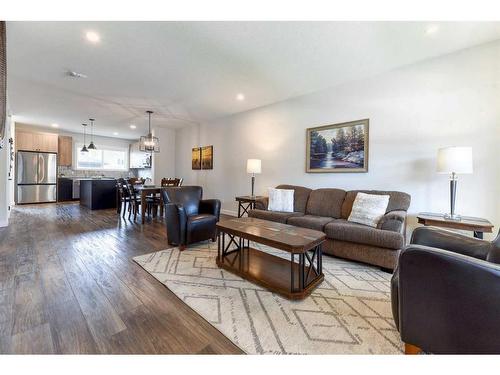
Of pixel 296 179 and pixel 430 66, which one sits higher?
pixel 430 66

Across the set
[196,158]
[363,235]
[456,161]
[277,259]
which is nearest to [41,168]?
[196,158]

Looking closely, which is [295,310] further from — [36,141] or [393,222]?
[36,141]

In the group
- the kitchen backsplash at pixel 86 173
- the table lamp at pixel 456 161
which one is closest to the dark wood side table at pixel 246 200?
the table lamp at pixel 456 161

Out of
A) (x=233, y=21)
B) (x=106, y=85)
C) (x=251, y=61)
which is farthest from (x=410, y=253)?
(x=106, y=85)

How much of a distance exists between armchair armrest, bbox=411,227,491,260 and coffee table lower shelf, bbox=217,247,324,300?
2.66ft

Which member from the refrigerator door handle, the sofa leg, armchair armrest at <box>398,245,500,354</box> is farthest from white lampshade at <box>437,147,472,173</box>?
the refrigerator door handle

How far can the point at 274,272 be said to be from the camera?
212cm

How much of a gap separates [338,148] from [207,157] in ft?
12.1

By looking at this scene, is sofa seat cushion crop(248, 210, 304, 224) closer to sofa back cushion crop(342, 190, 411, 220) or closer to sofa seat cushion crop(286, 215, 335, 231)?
sofa seat cushion crop(286, 215, 335, 231)
